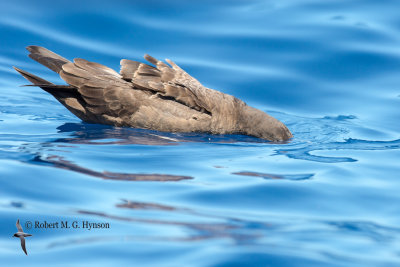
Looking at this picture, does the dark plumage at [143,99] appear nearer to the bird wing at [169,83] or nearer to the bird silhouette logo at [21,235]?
the bird wing at [169,83]

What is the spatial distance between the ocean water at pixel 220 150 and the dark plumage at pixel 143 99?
6.6 inches

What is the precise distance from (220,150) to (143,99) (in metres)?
1.18

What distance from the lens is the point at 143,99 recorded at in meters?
7.41

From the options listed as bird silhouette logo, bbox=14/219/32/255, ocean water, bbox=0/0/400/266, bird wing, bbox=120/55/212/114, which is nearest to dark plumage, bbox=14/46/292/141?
bird wing, bbox=120/55/212/114

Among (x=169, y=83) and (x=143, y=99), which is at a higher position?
(x=169, y=83)

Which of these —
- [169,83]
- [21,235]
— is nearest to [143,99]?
[169,83]

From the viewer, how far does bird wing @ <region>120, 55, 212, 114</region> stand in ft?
24.3

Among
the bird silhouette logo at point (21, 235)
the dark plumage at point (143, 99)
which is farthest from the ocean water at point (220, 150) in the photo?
the dark plumage at point (143, 99)

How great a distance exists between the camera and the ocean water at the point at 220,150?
13.8 feet

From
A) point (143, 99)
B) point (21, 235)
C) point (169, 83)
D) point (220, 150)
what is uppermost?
point (169, 83)

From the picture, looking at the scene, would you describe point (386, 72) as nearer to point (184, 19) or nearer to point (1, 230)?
point (184, 19)

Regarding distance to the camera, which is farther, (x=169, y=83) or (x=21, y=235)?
(x=169, y=83)

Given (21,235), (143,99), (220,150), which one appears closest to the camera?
(21,235)

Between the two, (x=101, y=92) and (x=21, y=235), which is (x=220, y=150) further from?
(x=21, y=235)
